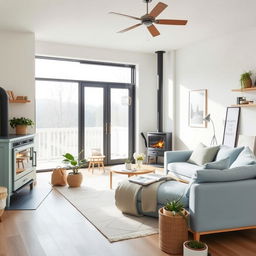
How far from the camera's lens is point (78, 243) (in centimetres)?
312

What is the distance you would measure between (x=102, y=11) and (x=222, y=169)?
9.80ft

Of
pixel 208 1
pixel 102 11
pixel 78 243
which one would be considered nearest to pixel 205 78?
Answer: pixel 208 1

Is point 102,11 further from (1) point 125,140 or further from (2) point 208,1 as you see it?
(1) point 125,140

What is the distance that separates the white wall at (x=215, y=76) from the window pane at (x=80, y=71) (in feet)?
4.88

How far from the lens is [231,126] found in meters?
5.93

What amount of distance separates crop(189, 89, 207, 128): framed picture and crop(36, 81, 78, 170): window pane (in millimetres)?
2736

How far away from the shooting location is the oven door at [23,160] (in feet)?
14.9

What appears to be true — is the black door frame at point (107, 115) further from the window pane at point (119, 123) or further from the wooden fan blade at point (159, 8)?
the wooden fan blade at point (159, 8)

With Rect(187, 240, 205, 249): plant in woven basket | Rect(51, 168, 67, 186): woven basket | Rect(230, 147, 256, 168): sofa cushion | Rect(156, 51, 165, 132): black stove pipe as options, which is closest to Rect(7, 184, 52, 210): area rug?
Rect(51, 168, 67, 186): woven basket

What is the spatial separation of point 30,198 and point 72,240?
1833 millimetres

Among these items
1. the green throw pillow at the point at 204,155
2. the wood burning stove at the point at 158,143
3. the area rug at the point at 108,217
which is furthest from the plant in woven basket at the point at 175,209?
the wood burning stove at the point at 158,143

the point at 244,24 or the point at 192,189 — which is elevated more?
the point at 244,24

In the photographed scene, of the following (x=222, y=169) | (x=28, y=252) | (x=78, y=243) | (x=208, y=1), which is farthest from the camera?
(x=208, y=1)

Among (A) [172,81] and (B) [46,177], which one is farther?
(A) [172,81]
